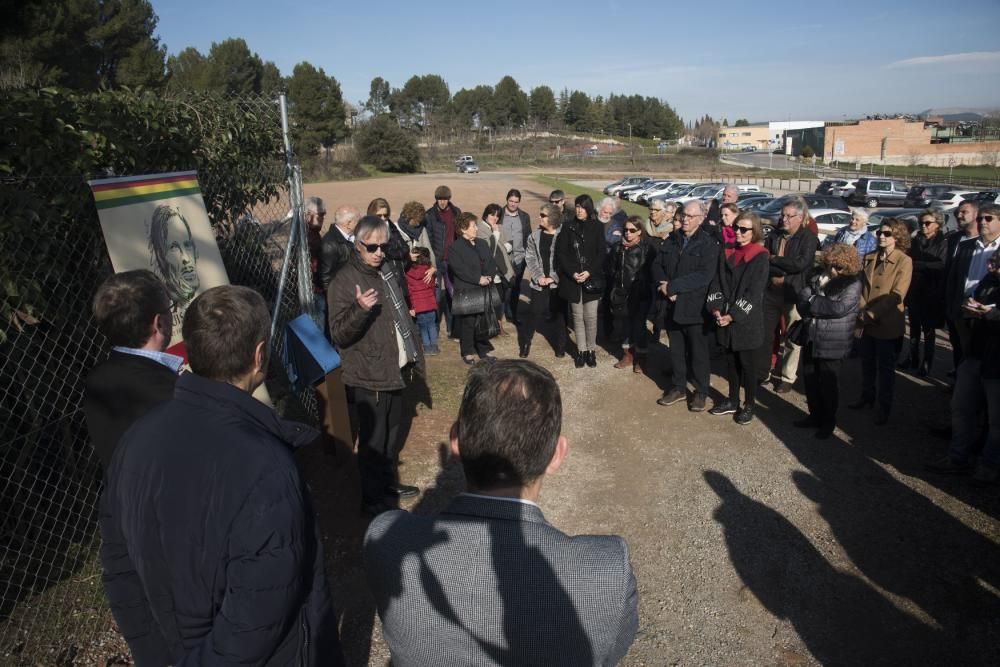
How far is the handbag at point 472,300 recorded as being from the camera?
7188 mm

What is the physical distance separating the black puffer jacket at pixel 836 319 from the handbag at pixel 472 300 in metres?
3.35

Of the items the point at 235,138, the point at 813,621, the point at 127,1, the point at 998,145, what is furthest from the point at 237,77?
the point at 998,145

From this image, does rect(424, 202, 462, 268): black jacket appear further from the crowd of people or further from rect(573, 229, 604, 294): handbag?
the crowd of people

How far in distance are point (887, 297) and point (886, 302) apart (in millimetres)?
44

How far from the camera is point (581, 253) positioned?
7012 millimetres

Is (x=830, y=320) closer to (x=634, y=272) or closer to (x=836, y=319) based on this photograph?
(x=836, y=319)

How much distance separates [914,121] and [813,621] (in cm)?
8767

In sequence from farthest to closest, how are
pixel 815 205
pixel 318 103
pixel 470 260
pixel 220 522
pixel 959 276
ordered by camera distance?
pixel 318 103, pixel 815 205, pixel 470 260, pixel 959 276, pixel 220 522

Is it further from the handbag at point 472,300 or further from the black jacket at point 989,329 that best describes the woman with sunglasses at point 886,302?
the handbag at point 472,300

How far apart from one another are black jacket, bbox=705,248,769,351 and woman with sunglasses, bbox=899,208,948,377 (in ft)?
7.85

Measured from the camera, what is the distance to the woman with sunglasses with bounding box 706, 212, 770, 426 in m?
5.51

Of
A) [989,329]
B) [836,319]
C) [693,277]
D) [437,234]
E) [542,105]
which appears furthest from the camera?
[542,105]


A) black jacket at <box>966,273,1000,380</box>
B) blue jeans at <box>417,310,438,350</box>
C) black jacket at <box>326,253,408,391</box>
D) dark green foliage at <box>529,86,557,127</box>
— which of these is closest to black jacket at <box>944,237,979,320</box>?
black jacket at <box>966,273,1000,380</box>

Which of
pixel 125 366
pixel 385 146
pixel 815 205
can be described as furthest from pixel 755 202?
pixel 385 146
